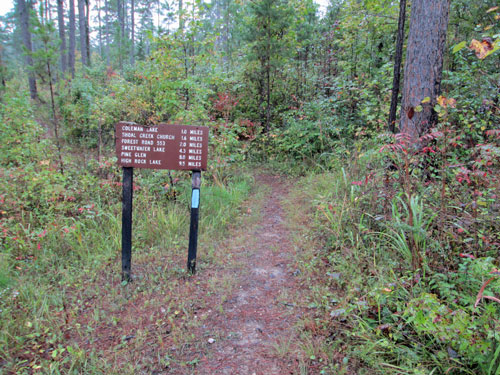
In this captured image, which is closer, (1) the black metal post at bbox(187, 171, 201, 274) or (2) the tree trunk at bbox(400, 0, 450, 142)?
(1) the black metal post at bbox(187, 171, 201, 274)

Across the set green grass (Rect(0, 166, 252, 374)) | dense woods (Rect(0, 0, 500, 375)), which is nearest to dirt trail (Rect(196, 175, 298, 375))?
dense woods (Rect(0, 0, 500, 375))

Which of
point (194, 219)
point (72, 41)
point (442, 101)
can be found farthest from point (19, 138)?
point (72, 41)

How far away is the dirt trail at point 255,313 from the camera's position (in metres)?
2.53

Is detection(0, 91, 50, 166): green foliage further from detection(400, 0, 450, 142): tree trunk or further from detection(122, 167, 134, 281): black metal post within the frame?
detection(400, 0, 450, 142): tree trunk

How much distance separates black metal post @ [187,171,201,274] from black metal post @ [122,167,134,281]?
2.38ft

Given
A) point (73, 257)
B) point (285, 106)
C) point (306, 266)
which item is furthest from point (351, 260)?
point (285, 106)

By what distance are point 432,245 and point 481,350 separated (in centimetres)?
115

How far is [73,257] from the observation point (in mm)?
4207

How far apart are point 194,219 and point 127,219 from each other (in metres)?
0.80

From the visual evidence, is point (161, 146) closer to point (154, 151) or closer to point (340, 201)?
point (154, 151)

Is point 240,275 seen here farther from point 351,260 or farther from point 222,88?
point 222,88

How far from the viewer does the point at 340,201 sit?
4.65 metres

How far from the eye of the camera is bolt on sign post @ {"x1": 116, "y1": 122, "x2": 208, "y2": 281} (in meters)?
3.47

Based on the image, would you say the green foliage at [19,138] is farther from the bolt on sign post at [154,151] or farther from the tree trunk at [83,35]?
the tree trunk at [83,35]
